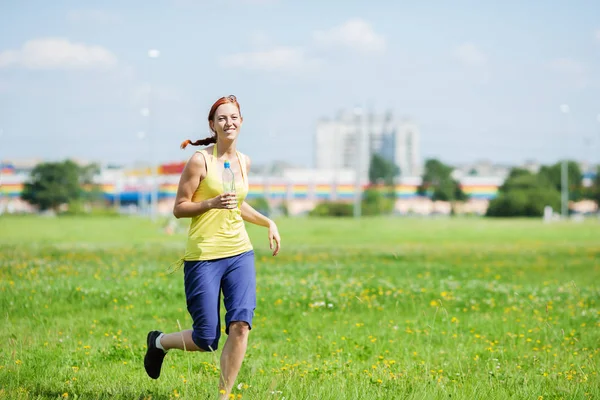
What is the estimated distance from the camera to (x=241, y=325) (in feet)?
18.0

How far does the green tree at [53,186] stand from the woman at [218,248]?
7912 cm

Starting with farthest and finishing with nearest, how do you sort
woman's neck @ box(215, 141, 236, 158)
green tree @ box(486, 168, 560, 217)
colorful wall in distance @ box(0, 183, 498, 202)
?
colorful wall in distance @ box(0, 183, 498, 202) < green tree @ box(486, 168, 560, 217) < woman's neck @ box(215, 141, 236, 158)

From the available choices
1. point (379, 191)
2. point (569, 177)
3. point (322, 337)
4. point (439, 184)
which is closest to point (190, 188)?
point (322, 337)

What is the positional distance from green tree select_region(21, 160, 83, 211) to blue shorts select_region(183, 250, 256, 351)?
260ft

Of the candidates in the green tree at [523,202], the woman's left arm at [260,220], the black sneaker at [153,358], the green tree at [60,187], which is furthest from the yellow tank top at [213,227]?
the green tree at [523,202]

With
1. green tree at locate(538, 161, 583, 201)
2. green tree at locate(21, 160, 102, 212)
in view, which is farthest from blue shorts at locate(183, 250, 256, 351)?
green tree at locate(538, 161, 583, 201)

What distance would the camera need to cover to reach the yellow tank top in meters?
5.48

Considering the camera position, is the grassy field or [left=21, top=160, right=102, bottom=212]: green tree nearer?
the grassy field

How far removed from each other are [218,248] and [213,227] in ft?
0.44

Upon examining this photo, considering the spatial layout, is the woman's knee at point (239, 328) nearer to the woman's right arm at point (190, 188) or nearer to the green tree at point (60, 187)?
the woman's right arm at point (190, 188)

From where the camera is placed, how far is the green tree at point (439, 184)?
11891cm

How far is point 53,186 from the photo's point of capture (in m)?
85.5

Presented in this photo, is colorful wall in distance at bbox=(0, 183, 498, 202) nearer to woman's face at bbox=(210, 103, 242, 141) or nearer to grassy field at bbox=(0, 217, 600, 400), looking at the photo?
grassy field at bbox=(0, 217, 600, 400)

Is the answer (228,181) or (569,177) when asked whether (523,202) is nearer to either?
(569,177)
